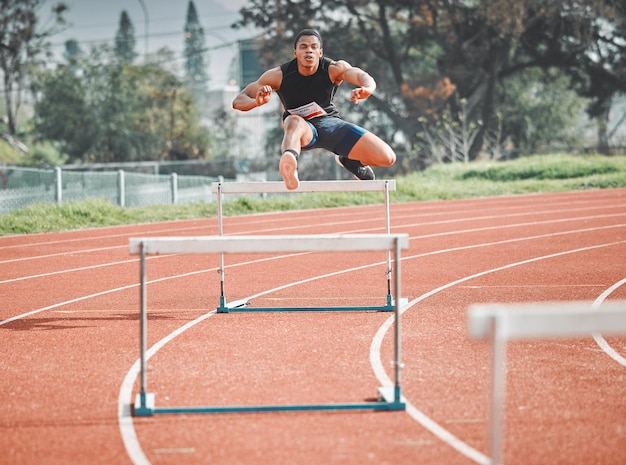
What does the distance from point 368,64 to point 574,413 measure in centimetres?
3618

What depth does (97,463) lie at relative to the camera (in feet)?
12.8

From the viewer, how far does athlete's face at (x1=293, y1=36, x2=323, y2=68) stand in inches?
275

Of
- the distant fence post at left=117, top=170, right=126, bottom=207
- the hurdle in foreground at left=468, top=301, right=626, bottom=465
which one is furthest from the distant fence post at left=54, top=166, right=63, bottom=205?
the hurdle in foreground at left=468, top=301, right=626, bottom=465

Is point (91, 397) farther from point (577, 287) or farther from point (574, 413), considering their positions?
point (577, 287)

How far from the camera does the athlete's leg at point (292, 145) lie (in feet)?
20.6

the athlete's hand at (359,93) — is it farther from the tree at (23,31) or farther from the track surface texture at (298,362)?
the tree at (23,31)

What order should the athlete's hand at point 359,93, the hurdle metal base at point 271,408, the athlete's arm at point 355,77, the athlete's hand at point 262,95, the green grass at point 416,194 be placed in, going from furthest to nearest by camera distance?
1. the green grass at point 416,194
2. the athlete's hand at point 262,95
3. the athlete's arm at point 355,77
4. the athlete's hand at point 359,93
5. the hurdle metal base at point 271,408

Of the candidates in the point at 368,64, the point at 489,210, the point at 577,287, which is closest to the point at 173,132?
the point at 368,64

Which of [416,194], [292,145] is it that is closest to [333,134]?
[292,145]

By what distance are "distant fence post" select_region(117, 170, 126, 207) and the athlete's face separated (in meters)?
13.5

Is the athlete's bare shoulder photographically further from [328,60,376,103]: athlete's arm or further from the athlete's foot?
the athlete's foot

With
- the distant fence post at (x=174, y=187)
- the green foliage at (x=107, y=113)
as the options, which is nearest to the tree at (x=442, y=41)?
the green foliage at (x=107, y=113)

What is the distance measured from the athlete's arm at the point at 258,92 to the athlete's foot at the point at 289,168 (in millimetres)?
474

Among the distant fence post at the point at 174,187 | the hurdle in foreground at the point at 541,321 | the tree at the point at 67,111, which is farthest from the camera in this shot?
the tree at the point at 67,111
